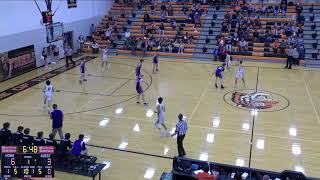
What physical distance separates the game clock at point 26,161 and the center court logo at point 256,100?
35.4ft

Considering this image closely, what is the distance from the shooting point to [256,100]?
18.5m

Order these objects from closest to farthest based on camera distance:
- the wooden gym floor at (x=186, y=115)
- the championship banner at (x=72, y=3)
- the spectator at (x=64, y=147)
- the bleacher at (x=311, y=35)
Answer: the spectator at (x=64, y=147), the wooden gym floor at (x=186, y=115), the bleacher at (x=311, y=35), the championship banner at (x=72, y=3)

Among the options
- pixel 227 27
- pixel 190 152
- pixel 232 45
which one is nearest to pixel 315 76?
pixel 232 45

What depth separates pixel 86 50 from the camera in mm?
31344

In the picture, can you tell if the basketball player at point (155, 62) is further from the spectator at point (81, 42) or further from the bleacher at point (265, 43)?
the spectator at point (81, 42)

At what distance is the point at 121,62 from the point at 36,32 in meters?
6.30

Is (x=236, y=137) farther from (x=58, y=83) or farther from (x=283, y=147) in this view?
(x=58, y=83)

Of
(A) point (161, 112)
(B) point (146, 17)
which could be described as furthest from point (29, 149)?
(B) point (146, 17)

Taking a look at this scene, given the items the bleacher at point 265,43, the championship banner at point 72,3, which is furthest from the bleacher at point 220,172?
the championship banner at point 72,3

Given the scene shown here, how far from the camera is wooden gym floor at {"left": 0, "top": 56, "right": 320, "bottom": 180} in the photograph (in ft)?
40.1

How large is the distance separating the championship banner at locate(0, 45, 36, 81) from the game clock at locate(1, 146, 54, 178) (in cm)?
1499

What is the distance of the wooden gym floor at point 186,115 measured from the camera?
12211 mm

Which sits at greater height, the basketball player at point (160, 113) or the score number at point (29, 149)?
the score number at point (29, 149)

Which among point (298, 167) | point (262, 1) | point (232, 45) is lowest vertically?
point (298, 167)
